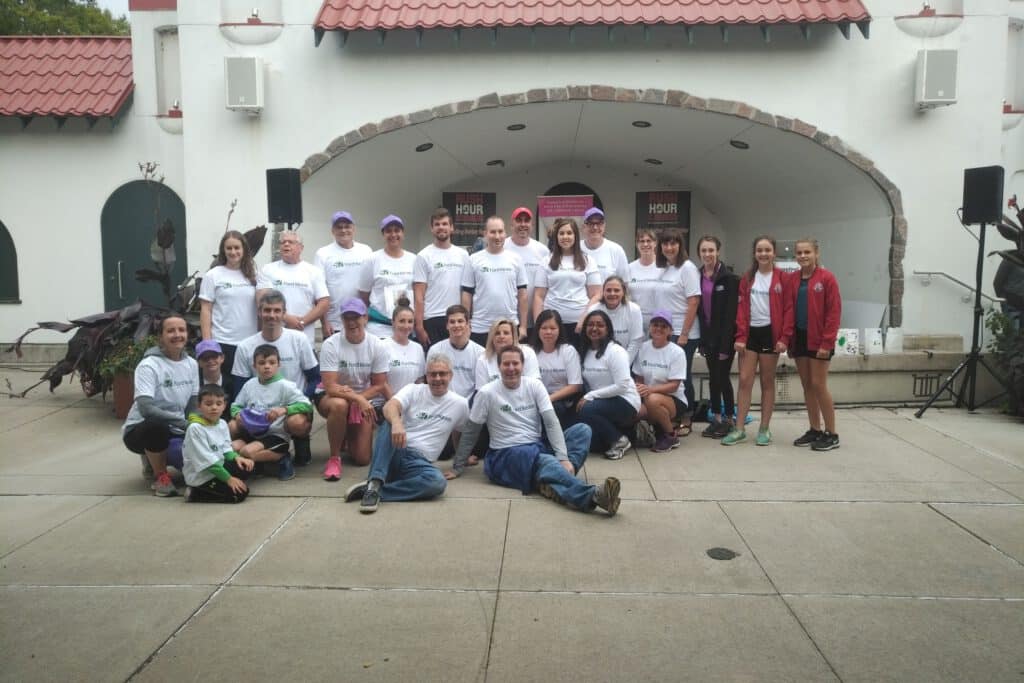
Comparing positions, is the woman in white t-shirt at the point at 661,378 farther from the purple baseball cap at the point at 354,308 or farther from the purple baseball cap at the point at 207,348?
the purple baseball cap at the point at 207,348

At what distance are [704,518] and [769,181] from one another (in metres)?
8.00

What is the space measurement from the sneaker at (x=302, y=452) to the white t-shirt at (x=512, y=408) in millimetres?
1341

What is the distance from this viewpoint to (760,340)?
6.44m

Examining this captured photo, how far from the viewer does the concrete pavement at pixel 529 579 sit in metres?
Answer: 3.06

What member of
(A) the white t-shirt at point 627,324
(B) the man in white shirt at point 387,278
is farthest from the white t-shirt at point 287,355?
(A) the white t-shirt at point 627,324

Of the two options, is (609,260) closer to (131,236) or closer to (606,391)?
(606,391)

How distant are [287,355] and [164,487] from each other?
3.86 feet

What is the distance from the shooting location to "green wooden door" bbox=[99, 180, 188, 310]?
35.7ft

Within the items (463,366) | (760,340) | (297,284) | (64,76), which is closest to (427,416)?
(463,366)

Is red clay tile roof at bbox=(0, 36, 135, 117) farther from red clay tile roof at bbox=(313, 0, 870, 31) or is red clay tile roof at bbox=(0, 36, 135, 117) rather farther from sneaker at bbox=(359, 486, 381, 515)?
sneaker at bbox=(359, 486, 381, 515)

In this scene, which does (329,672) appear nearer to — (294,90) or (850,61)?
(294,90)

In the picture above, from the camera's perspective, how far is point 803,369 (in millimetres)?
6379

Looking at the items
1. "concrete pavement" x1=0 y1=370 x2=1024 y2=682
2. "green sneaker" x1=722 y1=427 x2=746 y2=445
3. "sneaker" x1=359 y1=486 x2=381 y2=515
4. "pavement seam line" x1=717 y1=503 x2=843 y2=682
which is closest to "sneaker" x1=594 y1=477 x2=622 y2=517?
"concrete pavement" x1=0 y1=370 x2=1024 y2=682

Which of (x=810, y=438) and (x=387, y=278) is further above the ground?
(x=387, y=278)
